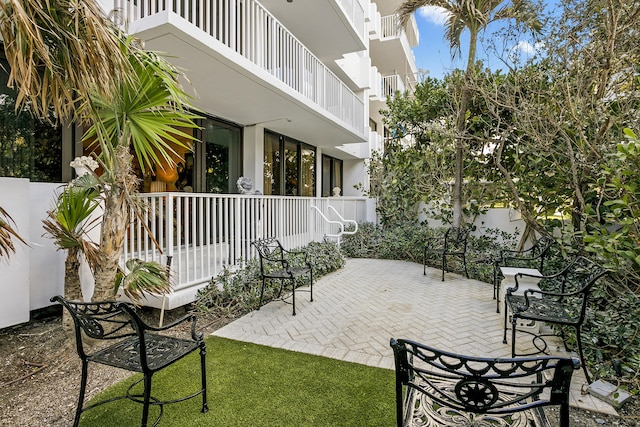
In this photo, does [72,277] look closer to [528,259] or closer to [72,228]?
[72,228]

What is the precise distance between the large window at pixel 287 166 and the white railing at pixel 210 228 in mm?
1634

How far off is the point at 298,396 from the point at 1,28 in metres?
3.17

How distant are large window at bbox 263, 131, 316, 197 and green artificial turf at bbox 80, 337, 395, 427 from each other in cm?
626

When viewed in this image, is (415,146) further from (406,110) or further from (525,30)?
(525,30)

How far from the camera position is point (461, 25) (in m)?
8.23

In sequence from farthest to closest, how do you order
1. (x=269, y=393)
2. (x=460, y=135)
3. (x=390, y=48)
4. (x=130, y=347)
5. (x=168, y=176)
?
(x=390, y=48), (x=460, y=135), (x=168, y=176), (x=269, y=393), (x=130, y=347)

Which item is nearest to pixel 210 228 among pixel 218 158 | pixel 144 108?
pixel 144 108

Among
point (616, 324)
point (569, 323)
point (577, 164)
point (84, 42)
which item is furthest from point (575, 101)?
point (84, 42)

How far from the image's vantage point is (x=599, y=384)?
2.79m

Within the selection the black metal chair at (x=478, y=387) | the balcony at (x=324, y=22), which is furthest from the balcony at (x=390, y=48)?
the black metal chair at (x=478, y=387)

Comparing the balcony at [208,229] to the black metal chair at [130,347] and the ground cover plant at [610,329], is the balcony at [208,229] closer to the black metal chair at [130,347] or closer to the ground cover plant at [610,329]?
the black metal chair at [130,347]

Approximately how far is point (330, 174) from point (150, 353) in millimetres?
11884

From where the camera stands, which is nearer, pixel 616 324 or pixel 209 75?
pixel 616 324

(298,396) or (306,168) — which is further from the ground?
(306,168)
